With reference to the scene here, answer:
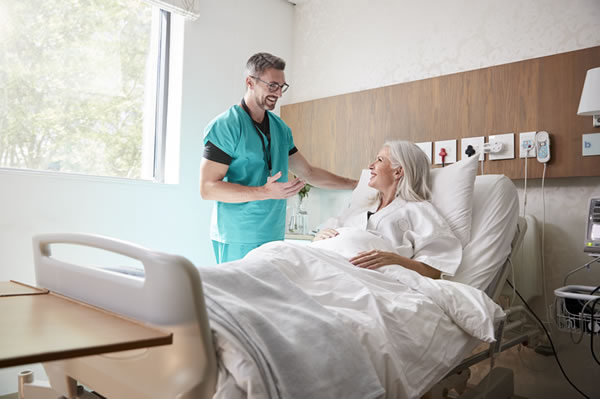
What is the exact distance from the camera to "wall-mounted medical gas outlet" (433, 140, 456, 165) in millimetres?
2551

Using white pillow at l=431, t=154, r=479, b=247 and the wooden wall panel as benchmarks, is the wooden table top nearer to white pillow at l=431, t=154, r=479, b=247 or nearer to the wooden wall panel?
white pillow at l=431, t=154, r=479, b=247

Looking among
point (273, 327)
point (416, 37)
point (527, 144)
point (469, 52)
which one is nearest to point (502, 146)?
point (527, 144)

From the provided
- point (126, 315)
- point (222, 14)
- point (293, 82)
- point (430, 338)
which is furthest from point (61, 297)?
point (293, 82)

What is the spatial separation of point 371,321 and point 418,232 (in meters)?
0.84

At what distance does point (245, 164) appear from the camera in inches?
89.0

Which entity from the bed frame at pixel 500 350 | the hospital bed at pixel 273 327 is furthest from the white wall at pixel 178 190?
the bed frame at pixel 500 350

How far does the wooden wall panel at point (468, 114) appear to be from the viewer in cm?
214

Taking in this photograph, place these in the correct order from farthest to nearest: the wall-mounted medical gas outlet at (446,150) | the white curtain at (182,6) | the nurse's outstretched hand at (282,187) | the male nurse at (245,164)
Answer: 1. the white curtain at (182,6)
2. the wall-mounted medical gas outlet at (446,150)
3. the male nurse at (245,164)
4. the nurse's outstretched hand at (282,187)

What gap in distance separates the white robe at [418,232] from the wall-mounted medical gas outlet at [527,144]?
0.64 meters

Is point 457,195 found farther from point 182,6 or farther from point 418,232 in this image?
point 182,6

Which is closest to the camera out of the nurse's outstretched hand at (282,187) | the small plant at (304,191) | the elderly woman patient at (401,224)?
the elderly woman patient at (401,224)

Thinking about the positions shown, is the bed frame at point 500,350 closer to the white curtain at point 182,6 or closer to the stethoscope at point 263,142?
the stethoscope at point 263,142

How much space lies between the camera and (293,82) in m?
3.71

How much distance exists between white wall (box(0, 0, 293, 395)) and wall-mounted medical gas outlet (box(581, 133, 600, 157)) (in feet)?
7.32
